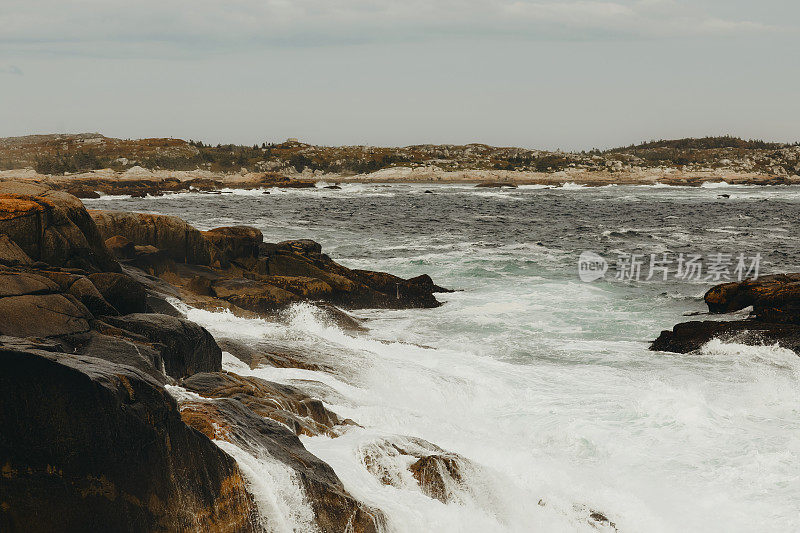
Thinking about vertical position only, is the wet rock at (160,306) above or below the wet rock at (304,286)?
above

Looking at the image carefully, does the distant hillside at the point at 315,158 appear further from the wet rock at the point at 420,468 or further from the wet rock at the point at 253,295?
the wet rock at the point at 420,468

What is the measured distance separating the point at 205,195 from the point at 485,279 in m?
49.9

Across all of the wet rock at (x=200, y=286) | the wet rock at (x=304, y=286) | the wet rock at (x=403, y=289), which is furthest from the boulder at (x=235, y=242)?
the wet rock at (x=403, y=289)

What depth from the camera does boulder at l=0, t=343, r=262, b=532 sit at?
4922 millimetres

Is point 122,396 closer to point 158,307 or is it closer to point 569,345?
point 158,307

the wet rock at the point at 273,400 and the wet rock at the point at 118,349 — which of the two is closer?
the wet rock at the point at 118,349

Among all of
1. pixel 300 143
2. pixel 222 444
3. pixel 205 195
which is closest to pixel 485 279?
pixel 222 444

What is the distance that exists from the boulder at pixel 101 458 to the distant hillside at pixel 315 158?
8967 centimetres

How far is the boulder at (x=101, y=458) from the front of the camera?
4.92 metres

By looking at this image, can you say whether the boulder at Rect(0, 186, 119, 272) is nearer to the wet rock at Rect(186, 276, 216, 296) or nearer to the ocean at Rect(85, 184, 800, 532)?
the ocean at Rect(85, 184, 800, 532)

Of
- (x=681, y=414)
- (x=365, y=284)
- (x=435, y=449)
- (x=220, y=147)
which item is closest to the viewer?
(x=435, y=449)

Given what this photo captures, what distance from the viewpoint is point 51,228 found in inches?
438

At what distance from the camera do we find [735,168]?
114 m

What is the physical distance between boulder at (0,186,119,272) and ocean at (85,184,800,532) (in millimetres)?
2588
